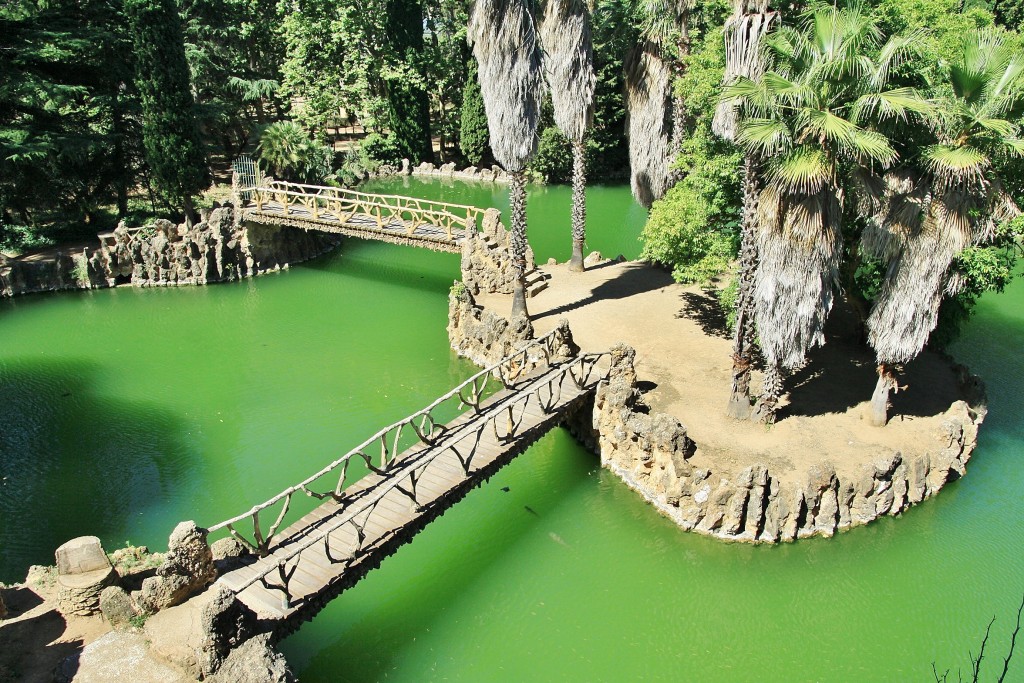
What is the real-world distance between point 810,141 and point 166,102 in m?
29.3

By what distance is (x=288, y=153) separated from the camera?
42219mm

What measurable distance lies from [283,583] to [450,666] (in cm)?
379

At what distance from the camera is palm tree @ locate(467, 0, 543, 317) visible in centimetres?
2161

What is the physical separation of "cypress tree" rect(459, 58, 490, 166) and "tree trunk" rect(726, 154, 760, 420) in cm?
3381

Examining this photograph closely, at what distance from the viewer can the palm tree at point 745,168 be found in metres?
16.8

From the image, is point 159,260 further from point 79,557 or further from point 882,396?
point 882,396

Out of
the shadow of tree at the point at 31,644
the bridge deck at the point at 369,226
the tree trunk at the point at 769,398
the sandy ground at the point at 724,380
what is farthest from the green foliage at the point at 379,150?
the shadow of tree at the point at 31,644

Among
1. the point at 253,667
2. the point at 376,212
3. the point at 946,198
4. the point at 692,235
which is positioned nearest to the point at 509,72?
the point at 692,235

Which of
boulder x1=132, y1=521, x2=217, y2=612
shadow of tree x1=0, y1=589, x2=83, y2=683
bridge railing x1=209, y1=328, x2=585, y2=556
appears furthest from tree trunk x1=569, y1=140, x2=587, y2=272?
shadow of tree x1=0, y1=589, x2=83, y2=683

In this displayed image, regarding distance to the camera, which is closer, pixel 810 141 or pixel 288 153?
pixel 810 141

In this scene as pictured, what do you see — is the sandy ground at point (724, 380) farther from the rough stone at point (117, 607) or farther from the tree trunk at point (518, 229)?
the rough stone at point (117, 607)

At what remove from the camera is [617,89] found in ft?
163

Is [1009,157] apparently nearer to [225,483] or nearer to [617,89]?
[225,483]

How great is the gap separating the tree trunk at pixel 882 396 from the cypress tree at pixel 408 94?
3834 centimetres
